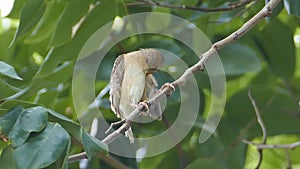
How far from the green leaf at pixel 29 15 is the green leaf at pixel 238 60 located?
16.5 inches

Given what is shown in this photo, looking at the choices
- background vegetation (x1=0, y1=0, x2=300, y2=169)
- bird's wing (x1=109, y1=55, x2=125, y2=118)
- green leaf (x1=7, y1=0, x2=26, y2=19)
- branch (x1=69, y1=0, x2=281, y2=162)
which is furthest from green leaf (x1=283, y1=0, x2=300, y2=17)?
green leaf (x1=7, y1=0, x2=26, y2=19)

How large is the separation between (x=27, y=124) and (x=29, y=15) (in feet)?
1.03

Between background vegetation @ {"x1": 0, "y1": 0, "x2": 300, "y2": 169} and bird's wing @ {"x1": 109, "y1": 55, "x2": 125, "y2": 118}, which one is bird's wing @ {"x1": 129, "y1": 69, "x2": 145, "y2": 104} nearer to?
bird's wing @ {"x1": 109, "y1": 55, "x2": 125, "y2": 118}

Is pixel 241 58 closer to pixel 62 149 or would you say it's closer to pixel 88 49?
pixel 88 49

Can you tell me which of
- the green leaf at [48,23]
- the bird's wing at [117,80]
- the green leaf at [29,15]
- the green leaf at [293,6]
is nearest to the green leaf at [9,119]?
the bird's wing at [117,80]

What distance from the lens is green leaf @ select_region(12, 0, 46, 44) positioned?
3.70ft

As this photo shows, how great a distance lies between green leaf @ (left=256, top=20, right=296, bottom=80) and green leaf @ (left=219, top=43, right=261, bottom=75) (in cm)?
6

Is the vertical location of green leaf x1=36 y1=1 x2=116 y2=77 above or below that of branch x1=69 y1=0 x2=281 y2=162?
below

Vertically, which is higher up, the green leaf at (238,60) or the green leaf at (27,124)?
the green leaf at (27,124)

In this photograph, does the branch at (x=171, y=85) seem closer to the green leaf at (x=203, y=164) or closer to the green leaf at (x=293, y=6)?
the green leaf at (x=293, y=6)

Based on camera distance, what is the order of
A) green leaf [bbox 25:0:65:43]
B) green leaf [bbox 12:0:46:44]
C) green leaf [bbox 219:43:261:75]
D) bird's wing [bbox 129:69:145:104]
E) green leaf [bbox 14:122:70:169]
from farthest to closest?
green leaf [bbox 219:43:261:75], green leaf [bbox 25:0:65:43], green leaf [bbox 12:0:46:44], bird's wing [bbox 129:69:145:104], green leaf [bbox 14:122:70:169]

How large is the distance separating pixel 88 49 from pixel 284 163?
52cm

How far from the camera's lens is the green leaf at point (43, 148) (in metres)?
0.83

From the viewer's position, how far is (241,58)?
4.55 ft
